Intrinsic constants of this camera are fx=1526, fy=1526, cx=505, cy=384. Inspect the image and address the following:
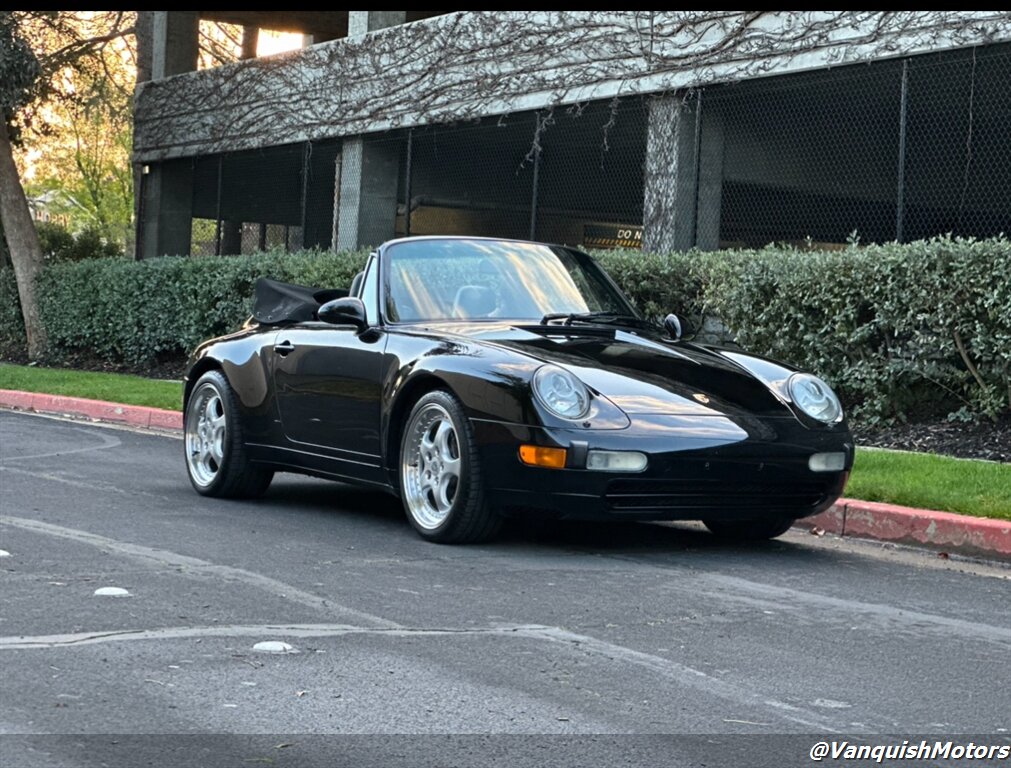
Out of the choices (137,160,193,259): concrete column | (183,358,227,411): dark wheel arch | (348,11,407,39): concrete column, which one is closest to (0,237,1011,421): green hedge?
(183,358,227,411): dark wheel arch

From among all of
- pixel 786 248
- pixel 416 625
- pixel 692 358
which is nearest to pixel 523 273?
pixel 692 358

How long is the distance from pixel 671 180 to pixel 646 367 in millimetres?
10367

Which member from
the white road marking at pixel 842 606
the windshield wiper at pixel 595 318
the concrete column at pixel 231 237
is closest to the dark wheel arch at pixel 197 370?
the windshield wiper at pixel 595 318

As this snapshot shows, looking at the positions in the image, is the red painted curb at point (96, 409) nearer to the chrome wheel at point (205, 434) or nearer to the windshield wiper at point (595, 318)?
the chrome wheel at point (205, 434)

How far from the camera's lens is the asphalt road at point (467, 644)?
3.97 m

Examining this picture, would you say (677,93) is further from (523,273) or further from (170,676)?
(170,676)

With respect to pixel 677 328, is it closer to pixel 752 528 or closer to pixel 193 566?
pixel 752 528

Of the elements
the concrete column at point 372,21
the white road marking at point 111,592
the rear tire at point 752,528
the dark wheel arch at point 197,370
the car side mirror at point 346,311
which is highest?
the concrete column at point 372,21

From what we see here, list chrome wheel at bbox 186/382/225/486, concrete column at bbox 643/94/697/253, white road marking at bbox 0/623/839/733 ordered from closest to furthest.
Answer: white road marking at bbox 0/623/839/733, chrome wheel at bbox 186/382/225/486, concrete column at bbox 643/94/697/253

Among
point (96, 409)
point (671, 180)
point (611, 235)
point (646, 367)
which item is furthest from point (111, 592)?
point (611, 235)

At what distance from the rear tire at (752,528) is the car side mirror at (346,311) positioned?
2.06 metres

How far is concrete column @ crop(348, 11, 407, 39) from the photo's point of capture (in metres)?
23.1

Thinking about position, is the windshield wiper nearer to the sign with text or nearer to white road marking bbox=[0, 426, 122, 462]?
white road marking bbox=[0, 426, 122, 462]

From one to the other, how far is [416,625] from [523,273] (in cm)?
332
